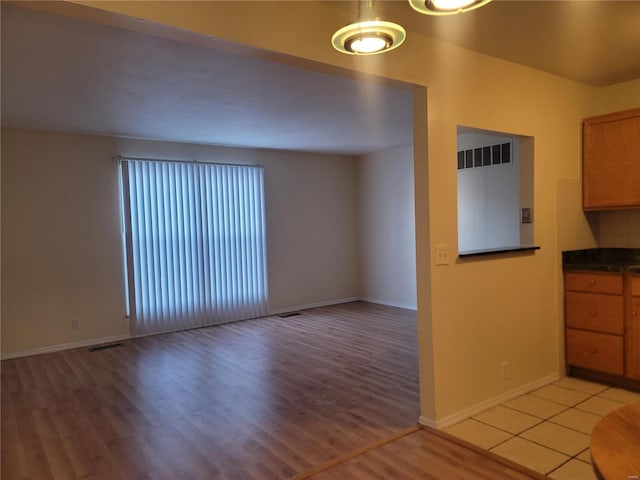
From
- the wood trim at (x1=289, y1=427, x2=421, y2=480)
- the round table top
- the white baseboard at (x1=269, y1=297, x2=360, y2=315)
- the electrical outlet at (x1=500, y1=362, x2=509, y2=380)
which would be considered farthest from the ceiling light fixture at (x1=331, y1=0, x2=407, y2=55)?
the white baseboard at (x1=269, y1=297, x2=360, y2=315)

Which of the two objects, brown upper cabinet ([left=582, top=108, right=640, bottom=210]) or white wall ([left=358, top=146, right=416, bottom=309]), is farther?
white wall ([left=358, top=146, right=416, bottom=309])

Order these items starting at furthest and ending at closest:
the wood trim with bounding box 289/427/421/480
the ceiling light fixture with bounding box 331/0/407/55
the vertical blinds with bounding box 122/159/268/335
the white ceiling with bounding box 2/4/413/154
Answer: the vertical blinds with bounding box 122/159/268/335 → the white ceiling with bounding box 2/4/413/154 → the wood trim with bounding box 289/427/421/480 → the ceiling light fixture with bounding box 331/0/407/55

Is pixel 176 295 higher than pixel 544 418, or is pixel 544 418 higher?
pixel 176 295

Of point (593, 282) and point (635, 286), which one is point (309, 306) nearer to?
point (593, 282)

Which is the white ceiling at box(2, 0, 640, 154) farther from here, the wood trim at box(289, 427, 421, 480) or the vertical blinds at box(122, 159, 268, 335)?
the wood trim at box(289, 427, 421, 480)

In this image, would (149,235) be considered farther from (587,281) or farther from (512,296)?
(587,281)

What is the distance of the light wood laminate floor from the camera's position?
247cm

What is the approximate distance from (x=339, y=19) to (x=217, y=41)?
2.32ft

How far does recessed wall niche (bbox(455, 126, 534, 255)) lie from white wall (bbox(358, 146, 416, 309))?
0.90 m

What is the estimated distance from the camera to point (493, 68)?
118 inches

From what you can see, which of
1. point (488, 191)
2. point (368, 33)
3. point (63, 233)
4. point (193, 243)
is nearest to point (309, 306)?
point (193, 243)

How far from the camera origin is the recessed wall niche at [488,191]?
16.7ft

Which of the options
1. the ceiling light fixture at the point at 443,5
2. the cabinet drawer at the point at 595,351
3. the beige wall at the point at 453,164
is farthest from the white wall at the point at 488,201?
the ceiling light fixture at the point at 443,5

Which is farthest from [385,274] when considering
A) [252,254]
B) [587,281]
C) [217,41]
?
[217,41]
